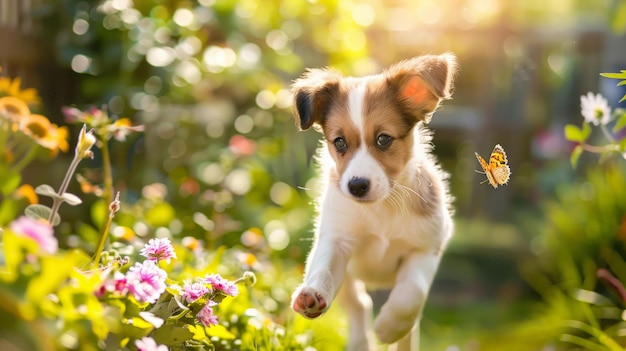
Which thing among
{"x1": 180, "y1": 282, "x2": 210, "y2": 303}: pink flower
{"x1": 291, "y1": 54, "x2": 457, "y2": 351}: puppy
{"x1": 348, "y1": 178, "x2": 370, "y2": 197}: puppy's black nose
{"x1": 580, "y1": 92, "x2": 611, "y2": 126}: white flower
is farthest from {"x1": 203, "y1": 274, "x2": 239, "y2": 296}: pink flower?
{"x1": 580, "y1": 92, "x2": 611, "y2": 126}: white flower

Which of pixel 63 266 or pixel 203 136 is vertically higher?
pixel 63 266

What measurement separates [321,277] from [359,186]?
274 millimetres

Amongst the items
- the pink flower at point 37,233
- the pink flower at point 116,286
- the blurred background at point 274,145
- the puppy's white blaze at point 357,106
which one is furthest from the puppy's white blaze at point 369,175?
the pink flower at point 37,233

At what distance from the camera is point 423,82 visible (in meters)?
2.19

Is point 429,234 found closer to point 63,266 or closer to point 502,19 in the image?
point 63,266

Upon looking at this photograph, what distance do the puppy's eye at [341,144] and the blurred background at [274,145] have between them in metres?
0.87

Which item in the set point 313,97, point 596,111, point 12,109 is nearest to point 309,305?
point 313,97

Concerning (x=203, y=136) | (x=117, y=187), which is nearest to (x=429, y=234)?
(x=117, y=187)

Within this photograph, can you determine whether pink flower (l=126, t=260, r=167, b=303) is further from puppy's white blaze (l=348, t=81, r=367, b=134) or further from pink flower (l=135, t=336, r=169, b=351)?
puppy's white blaze (l=348, t=81, r=367, b=134)

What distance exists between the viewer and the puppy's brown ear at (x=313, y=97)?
2.30m

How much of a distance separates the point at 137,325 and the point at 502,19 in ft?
17.9

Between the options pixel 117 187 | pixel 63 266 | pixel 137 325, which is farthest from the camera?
pixel 117 187

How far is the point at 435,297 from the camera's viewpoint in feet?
18.1

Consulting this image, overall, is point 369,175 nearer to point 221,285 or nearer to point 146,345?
point 221,285
